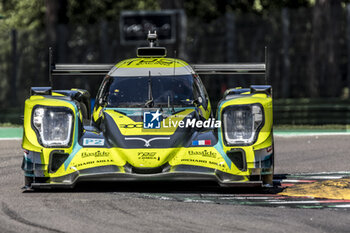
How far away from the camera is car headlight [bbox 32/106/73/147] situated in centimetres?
1065

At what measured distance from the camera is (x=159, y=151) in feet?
33.8

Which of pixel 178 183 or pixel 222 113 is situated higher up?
pixel 222 113

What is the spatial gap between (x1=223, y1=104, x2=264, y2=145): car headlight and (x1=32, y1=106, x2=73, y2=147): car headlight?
6.09 feet

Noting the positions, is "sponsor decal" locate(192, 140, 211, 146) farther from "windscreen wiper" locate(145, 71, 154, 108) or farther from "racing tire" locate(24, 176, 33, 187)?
"racing tire" locate(24, 176, 33, 187)

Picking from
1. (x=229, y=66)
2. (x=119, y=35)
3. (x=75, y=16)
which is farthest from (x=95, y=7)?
(x=229, y=66)

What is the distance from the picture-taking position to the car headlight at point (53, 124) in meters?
10.6

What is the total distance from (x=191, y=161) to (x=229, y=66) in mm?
2520

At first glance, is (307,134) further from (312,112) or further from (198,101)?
(198,101)

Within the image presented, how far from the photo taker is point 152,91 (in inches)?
457

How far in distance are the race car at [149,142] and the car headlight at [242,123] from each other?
0.04 ft

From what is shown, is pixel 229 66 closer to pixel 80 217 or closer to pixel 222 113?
pixel 222 113

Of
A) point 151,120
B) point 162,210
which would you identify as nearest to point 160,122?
point 151,120

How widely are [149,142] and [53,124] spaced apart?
1.21 meters

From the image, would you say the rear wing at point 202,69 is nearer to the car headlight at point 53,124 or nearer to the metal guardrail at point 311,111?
the car headlight at point 53,124
